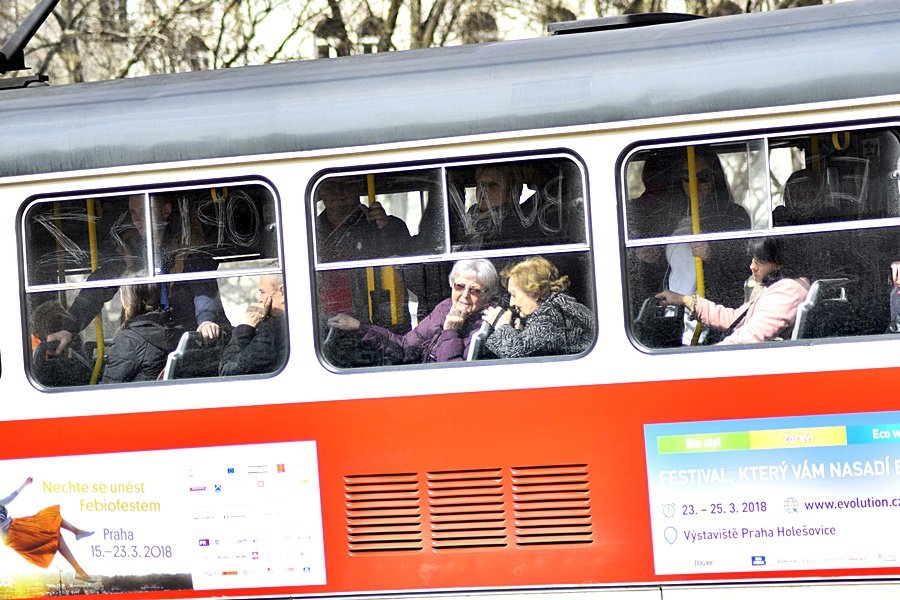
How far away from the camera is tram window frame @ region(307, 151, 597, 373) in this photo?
467 cm

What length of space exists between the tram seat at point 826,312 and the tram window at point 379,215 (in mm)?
1502

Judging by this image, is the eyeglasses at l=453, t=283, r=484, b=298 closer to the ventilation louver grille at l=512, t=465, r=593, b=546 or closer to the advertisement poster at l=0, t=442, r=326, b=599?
the ventilation louver grille at l=512, t=465, r=593, b=546

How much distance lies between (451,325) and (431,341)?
109mm

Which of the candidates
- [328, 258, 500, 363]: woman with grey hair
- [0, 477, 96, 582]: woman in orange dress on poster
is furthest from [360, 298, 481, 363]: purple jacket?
[0, 477, 96, 582]: woman in orange dress on poster

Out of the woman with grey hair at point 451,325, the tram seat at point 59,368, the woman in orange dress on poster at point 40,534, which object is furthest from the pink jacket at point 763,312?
the woman in orange dress on poster at point 40,534

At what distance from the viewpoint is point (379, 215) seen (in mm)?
4816

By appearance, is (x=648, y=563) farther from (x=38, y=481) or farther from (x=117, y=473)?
(x=38, y=481)

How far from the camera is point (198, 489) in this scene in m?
4.89

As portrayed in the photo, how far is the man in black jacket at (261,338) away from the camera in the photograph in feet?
16.1

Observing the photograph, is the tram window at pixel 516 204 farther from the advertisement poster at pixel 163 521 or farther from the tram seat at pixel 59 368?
the tram seat at pixel 59 368

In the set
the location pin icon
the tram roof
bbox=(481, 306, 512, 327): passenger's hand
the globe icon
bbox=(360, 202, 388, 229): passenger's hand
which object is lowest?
the location pin icon

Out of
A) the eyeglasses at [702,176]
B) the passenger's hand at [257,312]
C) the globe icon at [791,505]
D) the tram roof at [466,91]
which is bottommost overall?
the globe icon at [791,505]

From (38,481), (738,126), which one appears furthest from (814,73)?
(38,481)

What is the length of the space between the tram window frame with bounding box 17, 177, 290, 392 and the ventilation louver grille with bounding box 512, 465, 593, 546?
1174mm
